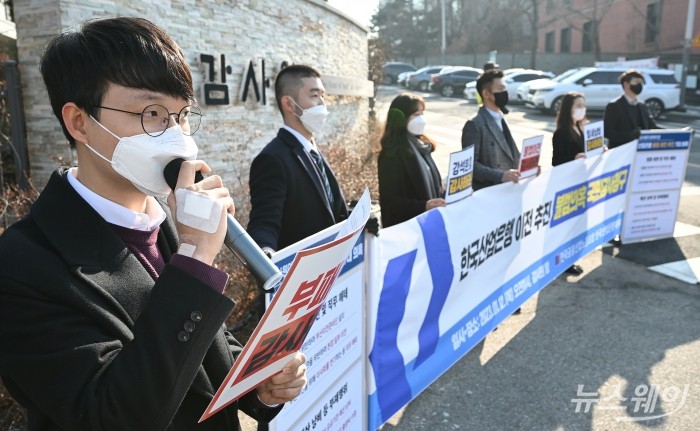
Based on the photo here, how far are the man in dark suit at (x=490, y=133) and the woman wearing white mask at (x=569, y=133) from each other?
1.15 m

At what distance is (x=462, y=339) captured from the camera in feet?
13.3

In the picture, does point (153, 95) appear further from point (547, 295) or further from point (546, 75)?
point (546, 75)

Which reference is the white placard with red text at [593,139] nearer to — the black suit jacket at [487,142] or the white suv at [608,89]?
the black suit jacket at [487,142]

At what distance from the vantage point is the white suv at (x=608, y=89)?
21.5m

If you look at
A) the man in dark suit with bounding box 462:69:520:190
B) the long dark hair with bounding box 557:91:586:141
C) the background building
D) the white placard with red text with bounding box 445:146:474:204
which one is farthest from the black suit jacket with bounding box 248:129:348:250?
the background building

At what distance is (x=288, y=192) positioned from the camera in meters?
3.10

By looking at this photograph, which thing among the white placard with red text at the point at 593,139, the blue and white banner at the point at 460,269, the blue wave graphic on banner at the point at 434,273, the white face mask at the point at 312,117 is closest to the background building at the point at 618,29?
the white placard with red text at the point at 593,139

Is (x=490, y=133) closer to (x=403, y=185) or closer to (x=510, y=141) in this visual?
(x=510, y=141)

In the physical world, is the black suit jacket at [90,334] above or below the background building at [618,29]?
below

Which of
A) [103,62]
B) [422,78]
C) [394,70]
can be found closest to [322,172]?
[103,62]

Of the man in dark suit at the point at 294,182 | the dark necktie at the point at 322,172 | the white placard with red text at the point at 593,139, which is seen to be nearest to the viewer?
the man in dark suit at the point at 294,182

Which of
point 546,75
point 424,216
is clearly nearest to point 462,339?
point 424,216

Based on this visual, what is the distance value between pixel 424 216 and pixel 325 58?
339 inches

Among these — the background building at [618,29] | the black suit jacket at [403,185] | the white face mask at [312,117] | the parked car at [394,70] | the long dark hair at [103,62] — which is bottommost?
the black suit jacket at [403,185]
